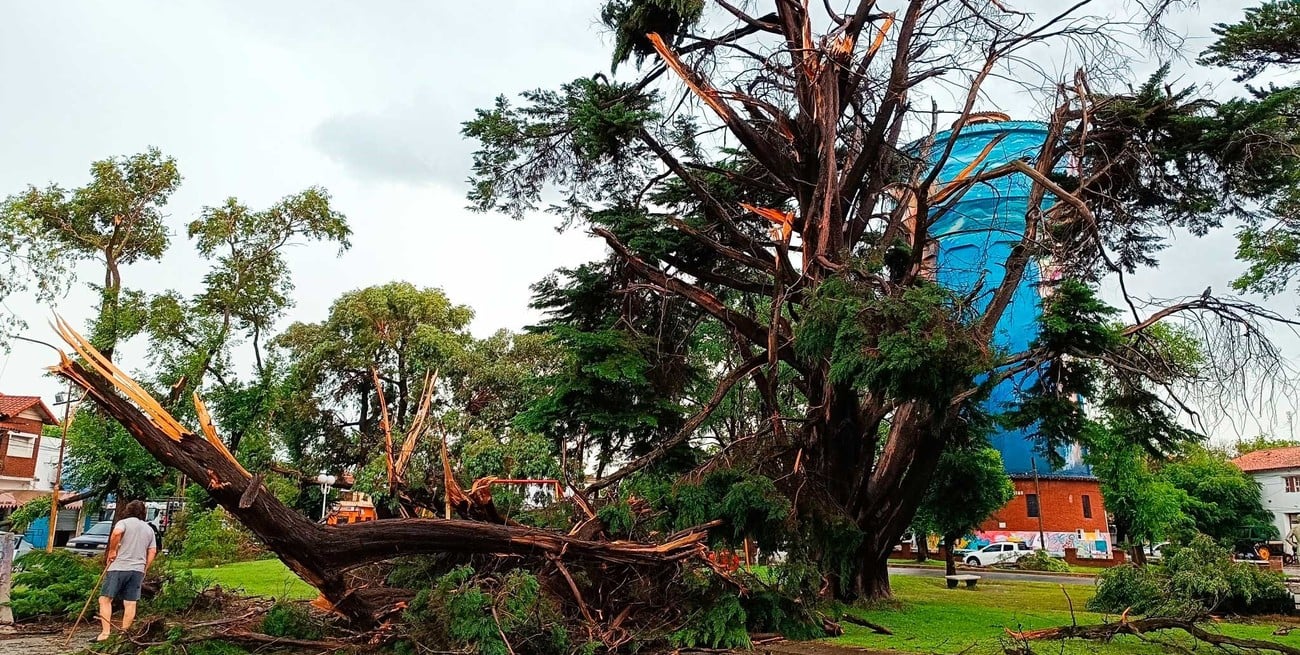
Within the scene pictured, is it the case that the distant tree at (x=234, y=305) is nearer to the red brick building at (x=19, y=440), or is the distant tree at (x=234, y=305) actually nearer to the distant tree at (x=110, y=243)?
the distant tree at (x=110, y=243)

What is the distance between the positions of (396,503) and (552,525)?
2099 mm

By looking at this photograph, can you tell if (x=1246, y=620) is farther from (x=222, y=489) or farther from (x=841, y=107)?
(x=222, y=489)

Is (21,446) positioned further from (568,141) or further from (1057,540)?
(1057,540)

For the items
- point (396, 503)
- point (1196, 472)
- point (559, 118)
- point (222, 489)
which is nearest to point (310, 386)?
point (559, 118)

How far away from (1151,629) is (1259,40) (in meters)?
7.52

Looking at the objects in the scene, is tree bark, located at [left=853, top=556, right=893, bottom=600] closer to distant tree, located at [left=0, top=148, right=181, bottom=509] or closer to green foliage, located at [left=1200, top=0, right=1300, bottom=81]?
green foliage, located at [left=1200, top=0, right=1300, bottom=81]

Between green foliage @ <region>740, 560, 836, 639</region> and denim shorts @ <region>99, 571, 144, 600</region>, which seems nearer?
denim shorts @ <region>99, 571, 144, 600</region>

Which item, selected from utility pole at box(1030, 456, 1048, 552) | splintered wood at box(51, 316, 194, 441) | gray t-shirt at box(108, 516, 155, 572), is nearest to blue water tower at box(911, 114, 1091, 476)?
utility pole at box(1030, 456, 1048, 552)

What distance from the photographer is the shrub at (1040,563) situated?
30891 millimetres

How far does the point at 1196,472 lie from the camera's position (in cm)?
4531

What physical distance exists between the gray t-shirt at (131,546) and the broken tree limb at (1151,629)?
8.23m

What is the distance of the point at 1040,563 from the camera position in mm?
31984

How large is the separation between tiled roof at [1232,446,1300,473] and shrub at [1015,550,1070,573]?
24.1 meters

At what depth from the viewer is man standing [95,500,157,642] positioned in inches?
307
